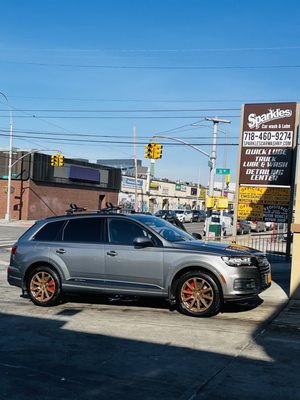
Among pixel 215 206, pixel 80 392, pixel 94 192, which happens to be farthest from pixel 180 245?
pixel 94 192

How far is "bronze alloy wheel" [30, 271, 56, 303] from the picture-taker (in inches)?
348

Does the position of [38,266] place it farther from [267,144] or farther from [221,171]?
[221,171]

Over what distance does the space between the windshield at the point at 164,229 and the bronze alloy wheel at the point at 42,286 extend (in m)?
1.91

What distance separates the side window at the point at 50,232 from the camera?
9047 mm

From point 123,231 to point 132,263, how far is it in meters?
0.66

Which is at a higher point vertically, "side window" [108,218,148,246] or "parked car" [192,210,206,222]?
"side window" [108,218,148,246]

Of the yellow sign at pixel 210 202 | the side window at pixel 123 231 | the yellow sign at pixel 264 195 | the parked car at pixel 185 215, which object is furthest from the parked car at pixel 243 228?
the side window at pixel 123 231

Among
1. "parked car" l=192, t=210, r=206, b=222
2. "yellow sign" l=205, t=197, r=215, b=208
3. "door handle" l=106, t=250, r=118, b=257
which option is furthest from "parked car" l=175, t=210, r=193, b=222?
"door handle" l=106, t=250, r=118, b=257

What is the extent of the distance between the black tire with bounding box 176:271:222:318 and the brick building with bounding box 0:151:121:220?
39.3 meters

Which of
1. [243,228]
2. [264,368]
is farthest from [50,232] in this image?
[243,228]

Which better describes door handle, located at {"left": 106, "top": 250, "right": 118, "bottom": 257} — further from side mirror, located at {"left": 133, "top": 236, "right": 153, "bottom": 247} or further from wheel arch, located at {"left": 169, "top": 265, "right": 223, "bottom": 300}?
wheel arch, located at {"left": 169, "top": 265, "right": 223, "bottom": 300}

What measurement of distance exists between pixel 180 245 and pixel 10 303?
11.4 ft

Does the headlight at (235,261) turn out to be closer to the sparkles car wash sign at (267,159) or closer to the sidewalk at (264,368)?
the sidewalk at (264,368)

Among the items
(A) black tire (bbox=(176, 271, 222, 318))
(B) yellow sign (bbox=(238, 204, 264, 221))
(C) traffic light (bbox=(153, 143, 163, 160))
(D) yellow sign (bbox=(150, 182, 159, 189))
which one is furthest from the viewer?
(D) yellow sign (bbox=(150, 182, 159, 189))
